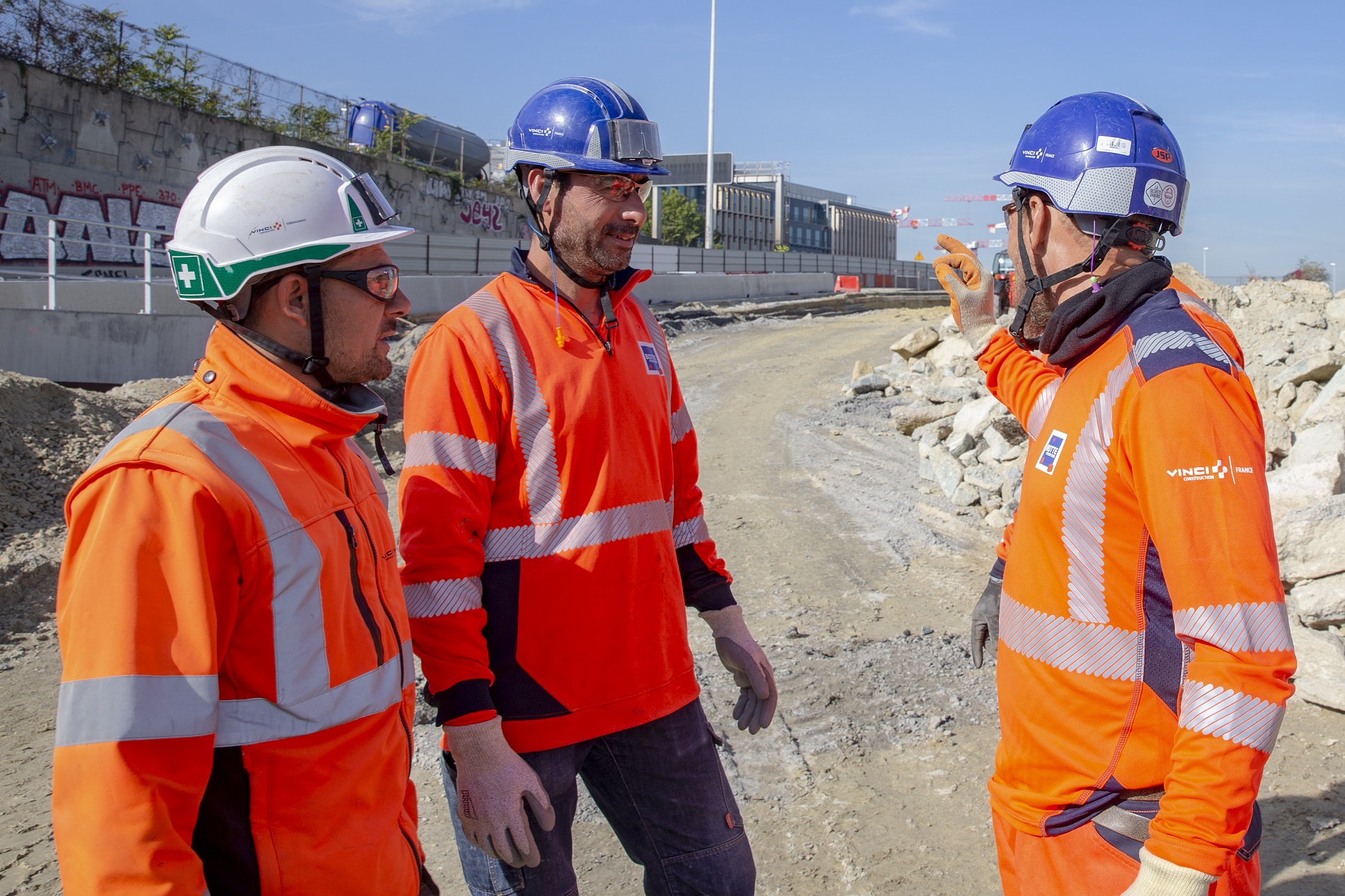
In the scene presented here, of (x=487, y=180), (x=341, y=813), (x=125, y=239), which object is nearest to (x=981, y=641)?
(x=341, y=813)

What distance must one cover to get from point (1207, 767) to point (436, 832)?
3201 mm

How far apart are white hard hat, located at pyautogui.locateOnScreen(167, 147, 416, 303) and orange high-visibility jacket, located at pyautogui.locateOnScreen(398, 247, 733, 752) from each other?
463mm

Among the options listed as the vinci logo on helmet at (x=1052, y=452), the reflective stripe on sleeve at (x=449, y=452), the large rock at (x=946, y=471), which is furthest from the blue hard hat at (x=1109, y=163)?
the large rock at (x=946, y=471)

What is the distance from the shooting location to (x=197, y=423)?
167cm

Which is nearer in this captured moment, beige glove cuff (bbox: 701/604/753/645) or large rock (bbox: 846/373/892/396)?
beige glove cuff (bbox: 701/604/753/645)

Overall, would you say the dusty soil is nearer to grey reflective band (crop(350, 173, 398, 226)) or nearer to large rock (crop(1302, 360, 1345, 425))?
grey reflective band (crop(350, 173, 398, 226))

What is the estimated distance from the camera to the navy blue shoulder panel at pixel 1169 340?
187 cm

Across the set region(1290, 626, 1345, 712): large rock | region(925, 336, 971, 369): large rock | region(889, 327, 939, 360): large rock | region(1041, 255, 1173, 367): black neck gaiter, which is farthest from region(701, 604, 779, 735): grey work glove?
region(889, 327, 939, 360): large rock

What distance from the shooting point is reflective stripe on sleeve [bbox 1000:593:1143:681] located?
1.98 m

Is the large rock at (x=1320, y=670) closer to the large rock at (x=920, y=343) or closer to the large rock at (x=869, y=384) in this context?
the large rock at (x=869, y=384)

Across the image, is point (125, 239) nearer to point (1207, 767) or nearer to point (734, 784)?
point (734, 784)

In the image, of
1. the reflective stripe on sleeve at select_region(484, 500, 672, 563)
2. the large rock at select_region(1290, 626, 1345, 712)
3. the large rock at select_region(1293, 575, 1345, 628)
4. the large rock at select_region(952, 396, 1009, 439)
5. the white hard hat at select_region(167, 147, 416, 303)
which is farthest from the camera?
the large rock at select_region(952, 396, 1009, 439)

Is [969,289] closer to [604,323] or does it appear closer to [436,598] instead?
[604,323]

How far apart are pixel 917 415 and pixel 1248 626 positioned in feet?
34.1
